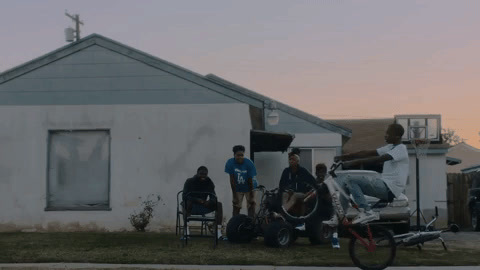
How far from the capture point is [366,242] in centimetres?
926

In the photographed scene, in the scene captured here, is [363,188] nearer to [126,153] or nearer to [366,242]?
[366,242]

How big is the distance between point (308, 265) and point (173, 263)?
5.93 feet

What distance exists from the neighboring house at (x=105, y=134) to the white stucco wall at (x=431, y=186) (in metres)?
12.0

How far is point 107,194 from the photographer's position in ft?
52.3

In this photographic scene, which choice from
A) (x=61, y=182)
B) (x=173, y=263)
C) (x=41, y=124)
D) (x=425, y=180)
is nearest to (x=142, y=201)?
(x=61, y=182)

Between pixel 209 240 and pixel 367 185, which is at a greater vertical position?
pixel 367 185

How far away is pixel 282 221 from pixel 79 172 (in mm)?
5903

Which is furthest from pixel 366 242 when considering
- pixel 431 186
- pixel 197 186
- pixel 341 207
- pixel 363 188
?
pixel 431 186

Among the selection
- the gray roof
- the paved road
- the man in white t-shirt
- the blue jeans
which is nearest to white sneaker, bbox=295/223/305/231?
the paved road

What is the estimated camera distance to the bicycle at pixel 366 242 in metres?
9.26

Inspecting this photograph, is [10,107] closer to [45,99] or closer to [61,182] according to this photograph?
[45,99]

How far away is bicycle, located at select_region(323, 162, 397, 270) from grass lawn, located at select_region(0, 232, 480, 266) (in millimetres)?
612

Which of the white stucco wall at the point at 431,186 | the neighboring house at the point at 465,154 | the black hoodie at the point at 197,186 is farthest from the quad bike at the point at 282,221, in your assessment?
the neighboring house at the point at 465,154

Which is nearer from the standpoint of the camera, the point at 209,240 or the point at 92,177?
the point at 209,240
